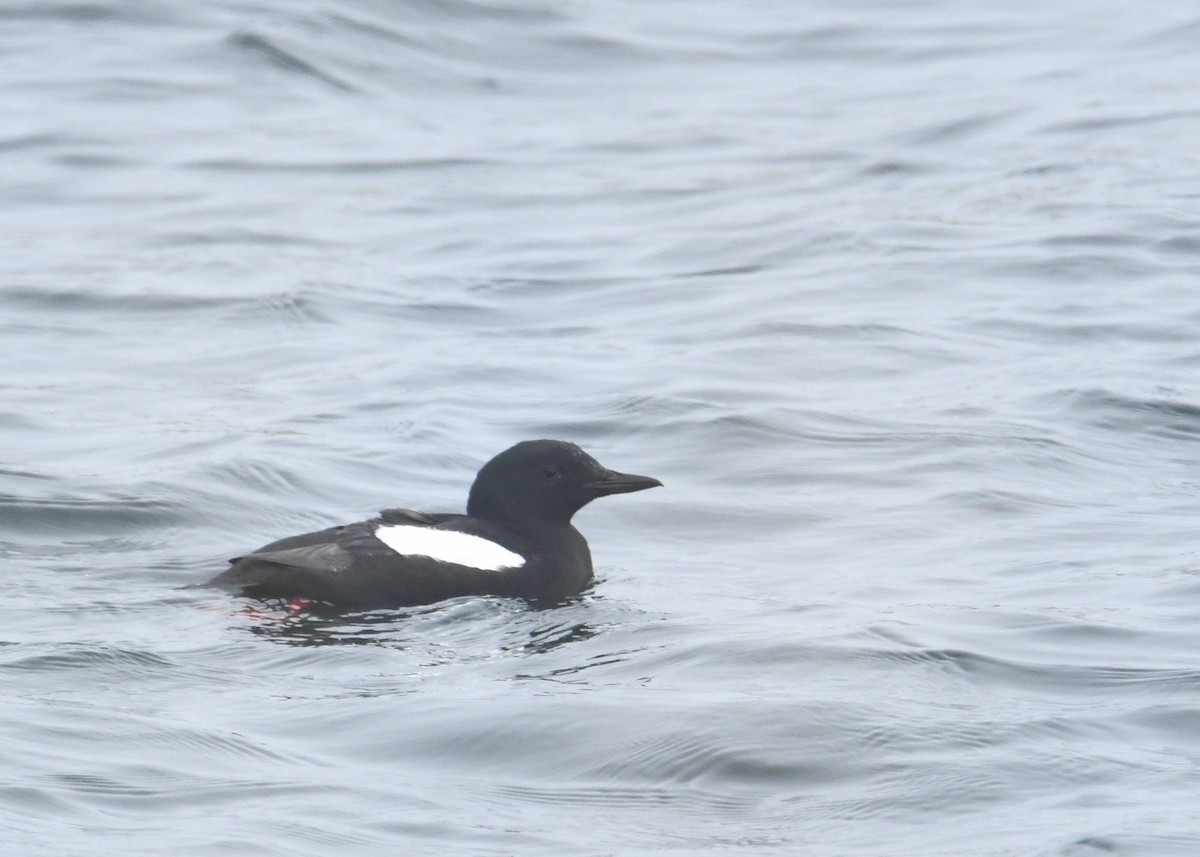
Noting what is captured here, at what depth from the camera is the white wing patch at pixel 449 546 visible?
286 inches

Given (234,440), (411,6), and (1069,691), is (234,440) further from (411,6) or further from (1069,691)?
(411,6)

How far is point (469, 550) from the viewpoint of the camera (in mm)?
7406

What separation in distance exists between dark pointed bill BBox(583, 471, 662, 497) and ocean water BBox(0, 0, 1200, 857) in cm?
34

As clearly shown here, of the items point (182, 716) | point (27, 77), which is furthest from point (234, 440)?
point (27, 77)

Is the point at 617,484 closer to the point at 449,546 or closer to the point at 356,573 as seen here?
the point at 449,546

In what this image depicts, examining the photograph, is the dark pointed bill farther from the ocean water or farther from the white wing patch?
the white wing patch

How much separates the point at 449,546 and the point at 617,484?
2.70 feet

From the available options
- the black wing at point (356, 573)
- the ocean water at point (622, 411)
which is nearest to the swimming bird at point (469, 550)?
the black wing at point (356, 573)

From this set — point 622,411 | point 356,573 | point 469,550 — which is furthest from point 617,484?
point 622,411

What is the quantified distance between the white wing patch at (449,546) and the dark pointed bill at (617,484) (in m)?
0.50

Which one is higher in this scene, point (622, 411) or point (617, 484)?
point (617, 484)

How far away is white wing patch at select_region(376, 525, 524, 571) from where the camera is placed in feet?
23.8

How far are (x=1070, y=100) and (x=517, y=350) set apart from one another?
8262 mm

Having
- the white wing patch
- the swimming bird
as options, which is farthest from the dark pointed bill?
the white wing patch
